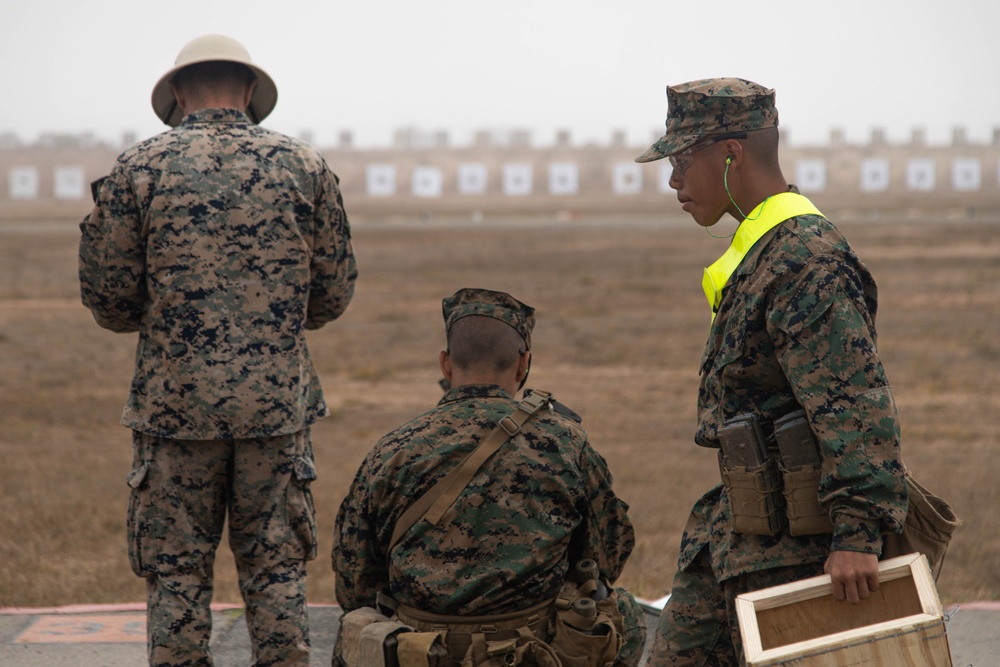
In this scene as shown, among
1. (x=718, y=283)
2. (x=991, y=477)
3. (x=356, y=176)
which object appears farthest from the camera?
(x=356, y=176)

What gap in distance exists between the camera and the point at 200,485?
3.10 m

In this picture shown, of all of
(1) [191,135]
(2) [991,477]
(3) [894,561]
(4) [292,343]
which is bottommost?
(2) [991,477]

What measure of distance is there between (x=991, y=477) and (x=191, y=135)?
206 inches

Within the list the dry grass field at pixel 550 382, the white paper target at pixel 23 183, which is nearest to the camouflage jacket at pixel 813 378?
the dry grass field at pixel 550 382

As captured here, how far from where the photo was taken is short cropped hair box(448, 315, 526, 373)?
9.20 feet

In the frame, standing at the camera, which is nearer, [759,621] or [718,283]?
[759,621]

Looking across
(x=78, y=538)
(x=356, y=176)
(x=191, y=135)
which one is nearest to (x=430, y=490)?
(x=191, y=135)

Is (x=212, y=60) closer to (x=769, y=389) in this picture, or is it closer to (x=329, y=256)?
(x=329, y=256)

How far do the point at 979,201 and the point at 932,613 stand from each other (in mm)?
42975

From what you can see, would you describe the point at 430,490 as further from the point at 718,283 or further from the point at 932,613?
the point at 932,613

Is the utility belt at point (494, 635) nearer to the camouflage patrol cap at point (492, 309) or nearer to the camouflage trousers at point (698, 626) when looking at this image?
the camouflage trousers at point (698, 626)

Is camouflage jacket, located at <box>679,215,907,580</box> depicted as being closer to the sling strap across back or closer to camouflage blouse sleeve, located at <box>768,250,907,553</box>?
camouflage blouse sleeve, located at <box>768,250,907,553</box>

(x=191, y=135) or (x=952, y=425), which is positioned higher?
(x=191, y=135)

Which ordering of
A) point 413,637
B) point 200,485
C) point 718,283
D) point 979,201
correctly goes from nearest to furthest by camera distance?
point 413,637 < point 718,283 < point 200,485 < point 979,201
